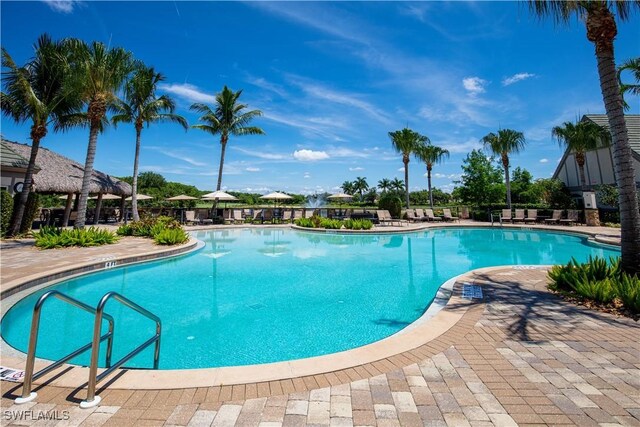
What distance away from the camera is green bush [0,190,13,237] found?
11992 millimetres

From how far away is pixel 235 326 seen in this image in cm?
525

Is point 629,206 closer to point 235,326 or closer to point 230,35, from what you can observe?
point 235,326

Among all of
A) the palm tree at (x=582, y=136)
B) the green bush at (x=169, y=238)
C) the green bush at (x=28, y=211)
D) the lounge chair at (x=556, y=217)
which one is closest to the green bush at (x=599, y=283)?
the green bush at (x=169, y=238)

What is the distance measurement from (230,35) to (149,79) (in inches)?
430

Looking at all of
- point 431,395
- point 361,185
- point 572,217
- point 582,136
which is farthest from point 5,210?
point 361,185

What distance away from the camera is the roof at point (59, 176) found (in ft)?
53.7

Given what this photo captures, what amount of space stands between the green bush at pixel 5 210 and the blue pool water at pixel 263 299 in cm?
811

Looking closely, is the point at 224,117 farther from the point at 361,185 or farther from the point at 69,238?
the point at 361,185

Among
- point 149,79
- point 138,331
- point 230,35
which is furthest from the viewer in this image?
point 149,79

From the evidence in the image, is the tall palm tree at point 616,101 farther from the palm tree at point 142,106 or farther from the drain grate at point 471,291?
the palm tree at point 142,106

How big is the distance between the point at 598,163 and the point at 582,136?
14.9ft

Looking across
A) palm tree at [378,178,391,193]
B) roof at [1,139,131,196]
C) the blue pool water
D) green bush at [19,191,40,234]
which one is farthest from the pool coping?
palm tree at [378,178,391,193]

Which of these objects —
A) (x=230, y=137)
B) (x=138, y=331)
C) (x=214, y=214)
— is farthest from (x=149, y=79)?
(x=138, y=331)

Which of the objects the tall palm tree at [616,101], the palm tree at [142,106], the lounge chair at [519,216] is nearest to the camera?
the tall palm tree at [616,101]
